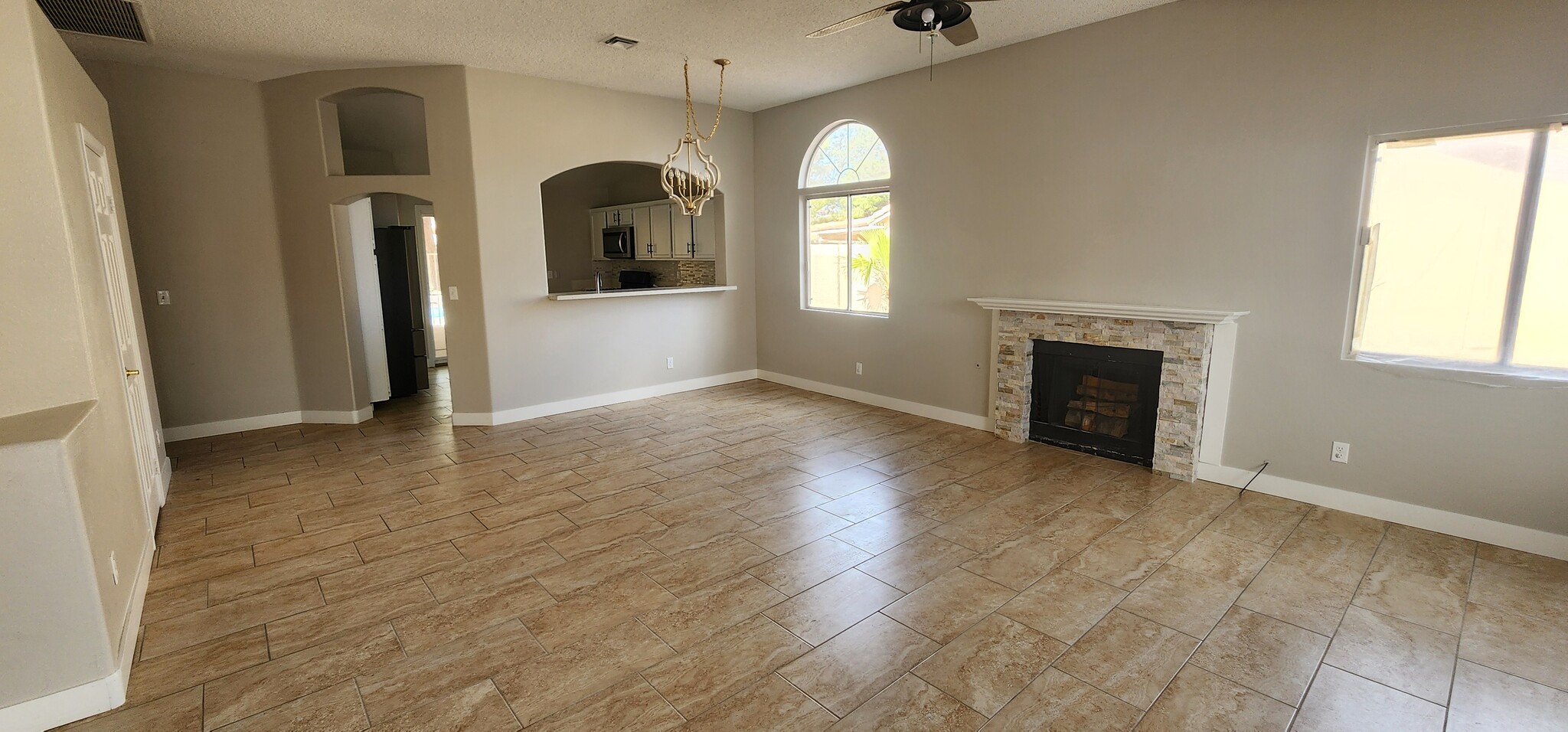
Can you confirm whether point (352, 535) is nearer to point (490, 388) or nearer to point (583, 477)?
point (583, 477)

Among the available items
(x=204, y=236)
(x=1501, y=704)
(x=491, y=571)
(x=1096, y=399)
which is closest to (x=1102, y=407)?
(x=1096, y=399)

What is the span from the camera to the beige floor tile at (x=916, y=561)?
3.11m

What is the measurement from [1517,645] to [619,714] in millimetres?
3314

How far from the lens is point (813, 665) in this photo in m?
2.48

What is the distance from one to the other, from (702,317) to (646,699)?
16.9 feet

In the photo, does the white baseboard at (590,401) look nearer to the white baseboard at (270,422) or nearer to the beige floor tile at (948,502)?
the white baseboard at (270,422)

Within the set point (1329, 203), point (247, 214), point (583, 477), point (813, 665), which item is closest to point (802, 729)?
point (813, 665)

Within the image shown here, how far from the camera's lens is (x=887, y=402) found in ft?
20.7

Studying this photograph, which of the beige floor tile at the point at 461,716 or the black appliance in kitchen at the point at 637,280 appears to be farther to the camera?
the black appliance in kitchen at the point at 637,280

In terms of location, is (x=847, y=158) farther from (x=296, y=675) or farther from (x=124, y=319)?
(x=296, y=675)

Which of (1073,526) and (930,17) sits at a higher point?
(930,17)

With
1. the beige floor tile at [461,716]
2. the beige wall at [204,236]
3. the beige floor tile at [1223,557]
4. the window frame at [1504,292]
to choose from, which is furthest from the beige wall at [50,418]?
the window frame at [1504,292]

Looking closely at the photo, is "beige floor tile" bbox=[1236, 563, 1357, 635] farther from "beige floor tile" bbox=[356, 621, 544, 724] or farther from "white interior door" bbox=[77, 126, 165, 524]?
"white interior door" bbox=[77, 126, 165, 524]

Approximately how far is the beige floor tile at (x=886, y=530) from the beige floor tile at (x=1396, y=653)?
1722 mm
